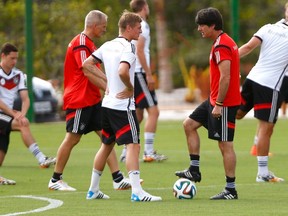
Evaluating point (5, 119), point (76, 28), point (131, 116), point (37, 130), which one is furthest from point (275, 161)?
point (76, 28)

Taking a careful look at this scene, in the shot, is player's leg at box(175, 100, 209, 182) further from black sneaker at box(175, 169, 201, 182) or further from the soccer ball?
the soccer ball

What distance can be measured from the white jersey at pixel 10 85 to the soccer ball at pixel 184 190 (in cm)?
421

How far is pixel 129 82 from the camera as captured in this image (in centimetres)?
1096

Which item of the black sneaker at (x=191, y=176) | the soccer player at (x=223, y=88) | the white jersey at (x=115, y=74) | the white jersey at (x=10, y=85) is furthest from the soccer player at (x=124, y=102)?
the white jersey at (x=10, y=85)

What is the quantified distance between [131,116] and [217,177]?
2847 mm

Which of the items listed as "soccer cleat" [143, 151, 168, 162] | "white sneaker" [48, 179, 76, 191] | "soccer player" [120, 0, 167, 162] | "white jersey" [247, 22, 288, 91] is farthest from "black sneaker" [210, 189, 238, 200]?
"soccer cleat" [143, 151, 168, 162]

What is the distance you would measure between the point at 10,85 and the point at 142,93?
7.35 feet

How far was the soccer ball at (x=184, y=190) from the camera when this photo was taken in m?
11.3

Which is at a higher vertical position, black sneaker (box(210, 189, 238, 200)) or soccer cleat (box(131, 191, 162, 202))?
soccer cleat (box(131, 191, 162, 202))

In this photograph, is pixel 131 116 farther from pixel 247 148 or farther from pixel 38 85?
pixel 38 85

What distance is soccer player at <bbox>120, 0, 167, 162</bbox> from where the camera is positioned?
1579 cm

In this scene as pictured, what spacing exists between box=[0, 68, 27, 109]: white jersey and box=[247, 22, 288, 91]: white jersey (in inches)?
136

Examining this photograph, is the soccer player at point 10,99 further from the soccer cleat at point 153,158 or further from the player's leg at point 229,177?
the player's leg at point 229,177

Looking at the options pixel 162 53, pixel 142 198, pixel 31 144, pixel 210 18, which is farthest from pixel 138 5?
pixel 162 53
